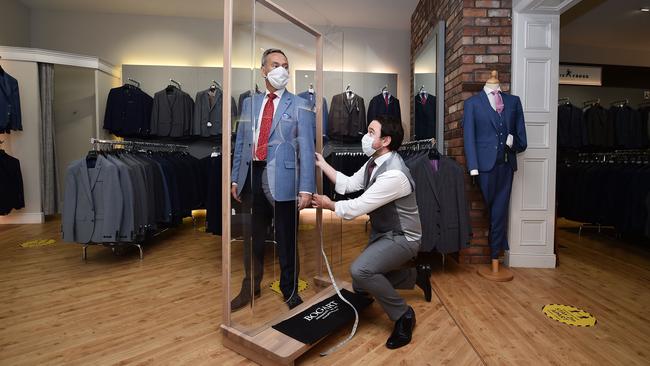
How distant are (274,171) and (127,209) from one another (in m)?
1.98

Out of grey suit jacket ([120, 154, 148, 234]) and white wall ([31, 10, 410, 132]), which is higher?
white wall ([31, 10, 410, 132])

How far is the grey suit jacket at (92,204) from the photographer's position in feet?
Answer: 9.82

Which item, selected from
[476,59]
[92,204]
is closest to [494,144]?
[476,59]

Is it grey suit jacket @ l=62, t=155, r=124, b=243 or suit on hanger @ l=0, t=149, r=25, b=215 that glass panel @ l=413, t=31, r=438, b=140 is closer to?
grey suit jacket @ l=62, t=155, r=124, b=243

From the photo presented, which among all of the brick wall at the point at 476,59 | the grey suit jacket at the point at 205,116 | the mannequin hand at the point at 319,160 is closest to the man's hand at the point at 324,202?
the mannequin hand at the point at 319,160

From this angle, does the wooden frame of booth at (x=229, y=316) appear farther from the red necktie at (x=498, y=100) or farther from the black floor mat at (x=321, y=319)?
the red necktie at (x=498, y=100)

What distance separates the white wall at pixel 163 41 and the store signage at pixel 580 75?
265 cm

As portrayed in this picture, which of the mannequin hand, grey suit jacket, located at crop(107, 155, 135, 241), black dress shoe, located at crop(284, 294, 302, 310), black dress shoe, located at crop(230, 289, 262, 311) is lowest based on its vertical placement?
black dress shoe, located at crop(284, 294, 302, 310)

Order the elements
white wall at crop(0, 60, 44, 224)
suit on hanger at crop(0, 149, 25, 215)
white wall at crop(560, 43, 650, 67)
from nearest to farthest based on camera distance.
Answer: suit on hanger at crop(0, 149, 25, 215) → white wall at crop(0, 60, 44, 224) → white wall at crop(560, 43, 650, 67)

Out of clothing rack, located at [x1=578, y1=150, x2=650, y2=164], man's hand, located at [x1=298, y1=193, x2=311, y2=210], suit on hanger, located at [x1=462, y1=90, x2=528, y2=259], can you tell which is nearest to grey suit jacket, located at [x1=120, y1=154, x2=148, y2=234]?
man's hand, located at [x1=298, y1=193, x2=311, y2=210]

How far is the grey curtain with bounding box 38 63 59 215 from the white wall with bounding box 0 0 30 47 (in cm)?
86

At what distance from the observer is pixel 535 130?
317 centimetres

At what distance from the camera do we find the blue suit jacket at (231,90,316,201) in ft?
5.56

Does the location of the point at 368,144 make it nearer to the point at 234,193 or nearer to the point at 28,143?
the point at 234,193
